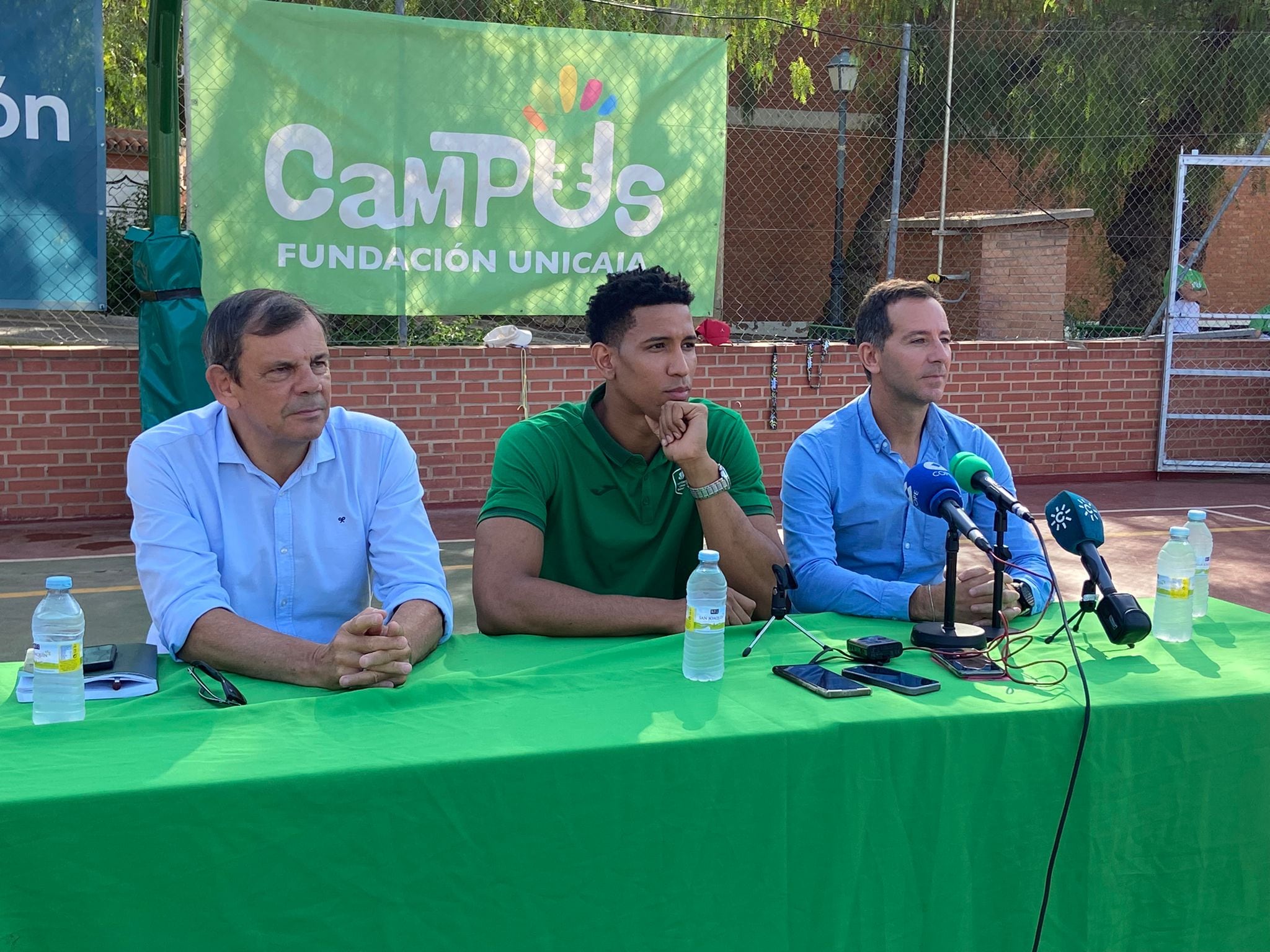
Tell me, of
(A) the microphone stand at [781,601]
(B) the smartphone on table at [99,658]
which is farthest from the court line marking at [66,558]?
(A) the microphone stand at [781,601]

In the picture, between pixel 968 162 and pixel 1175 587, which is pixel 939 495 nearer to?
pixel 1175 587

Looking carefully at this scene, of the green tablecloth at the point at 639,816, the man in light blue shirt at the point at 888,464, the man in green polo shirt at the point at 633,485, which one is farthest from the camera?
the man in light blue shirt at the point at 888,464

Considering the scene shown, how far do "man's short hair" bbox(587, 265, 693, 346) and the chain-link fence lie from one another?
595 centimetres

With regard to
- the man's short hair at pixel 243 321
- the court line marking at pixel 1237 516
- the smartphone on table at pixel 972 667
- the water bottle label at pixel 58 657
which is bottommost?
the court line marking at pixel 1237 516

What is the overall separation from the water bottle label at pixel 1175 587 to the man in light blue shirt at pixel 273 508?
1.70m

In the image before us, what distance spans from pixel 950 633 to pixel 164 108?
5436 millimetres

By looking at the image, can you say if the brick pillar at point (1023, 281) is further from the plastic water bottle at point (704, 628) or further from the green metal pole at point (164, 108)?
the plastic water bottle at point (704, 628)

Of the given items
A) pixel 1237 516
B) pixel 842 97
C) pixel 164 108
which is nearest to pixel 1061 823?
pixel 164 108

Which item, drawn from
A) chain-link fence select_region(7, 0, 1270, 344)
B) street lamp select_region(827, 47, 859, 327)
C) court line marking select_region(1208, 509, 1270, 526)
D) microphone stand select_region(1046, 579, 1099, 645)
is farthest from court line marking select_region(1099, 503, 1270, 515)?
microphone stand select_region(1046, 579, 1099, 645)

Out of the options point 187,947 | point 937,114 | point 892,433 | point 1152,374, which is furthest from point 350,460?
point 937,114

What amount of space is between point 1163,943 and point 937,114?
44.1 feet

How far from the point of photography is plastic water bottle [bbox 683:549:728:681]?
2303 millimetres

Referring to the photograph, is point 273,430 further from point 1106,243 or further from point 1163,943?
point 1106,243

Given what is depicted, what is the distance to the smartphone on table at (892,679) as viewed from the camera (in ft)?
7.47
